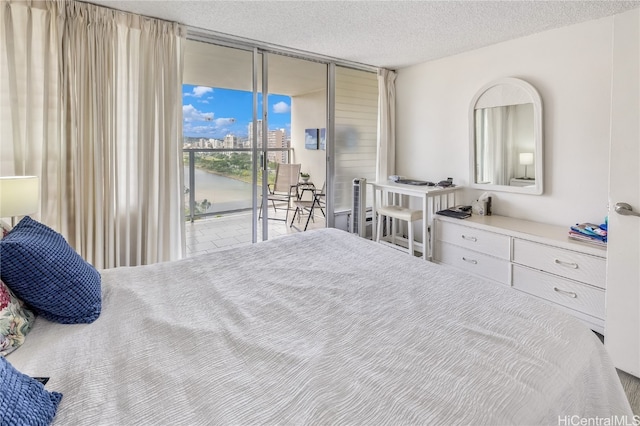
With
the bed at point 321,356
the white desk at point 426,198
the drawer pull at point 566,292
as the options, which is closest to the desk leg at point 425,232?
the white desk at point 426,198

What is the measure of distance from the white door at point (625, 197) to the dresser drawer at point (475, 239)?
98cm

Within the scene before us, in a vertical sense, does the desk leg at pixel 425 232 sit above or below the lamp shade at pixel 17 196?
below

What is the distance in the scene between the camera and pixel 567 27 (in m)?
3.03

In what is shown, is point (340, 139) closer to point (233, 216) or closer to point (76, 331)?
point (233, 216)

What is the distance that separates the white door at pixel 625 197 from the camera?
1.98 metres

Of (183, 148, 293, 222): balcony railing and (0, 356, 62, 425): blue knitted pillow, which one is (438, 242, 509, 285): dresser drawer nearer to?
(183, 148, 293, 222): balcony railing

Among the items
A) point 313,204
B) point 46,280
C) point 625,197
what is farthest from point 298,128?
point 46,280

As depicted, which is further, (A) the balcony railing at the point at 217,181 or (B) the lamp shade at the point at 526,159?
(A) the balcony railing at the point at 217,181

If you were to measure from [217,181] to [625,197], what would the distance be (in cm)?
339

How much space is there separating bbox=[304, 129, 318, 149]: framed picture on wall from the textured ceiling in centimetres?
213

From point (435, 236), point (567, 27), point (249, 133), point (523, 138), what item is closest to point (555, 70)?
point (567, 27)

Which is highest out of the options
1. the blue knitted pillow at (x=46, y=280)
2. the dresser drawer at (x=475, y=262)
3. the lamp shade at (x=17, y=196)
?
the lamp shade at (x=17, y=196)

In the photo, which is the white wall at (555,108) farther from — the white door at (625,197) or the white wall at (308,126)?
the white wall at (308,126)

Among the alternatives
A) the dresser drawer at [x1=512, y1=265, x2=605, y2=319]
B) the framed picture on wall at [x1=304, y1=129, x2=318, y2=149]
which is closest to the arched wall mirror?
the dresser drawer at [x1=512, y1=265, x2=605, y2=319]
